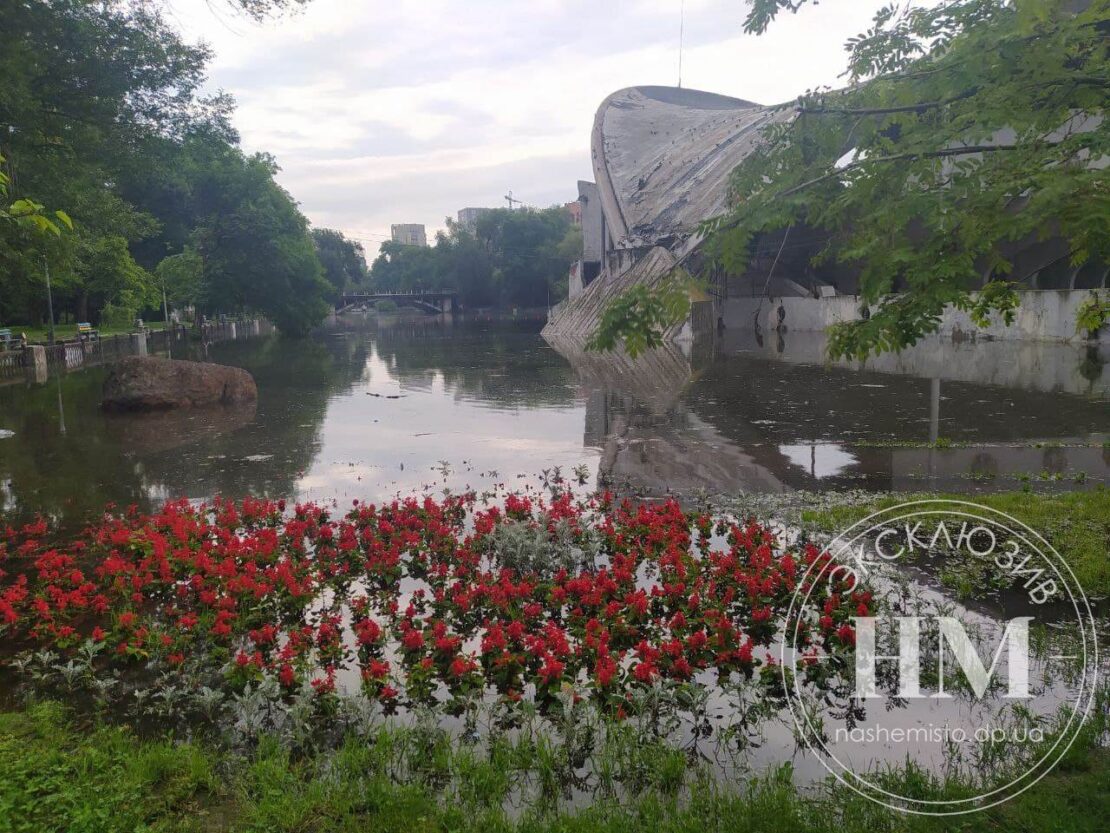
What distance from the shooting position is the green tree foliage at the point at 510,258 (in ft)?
346

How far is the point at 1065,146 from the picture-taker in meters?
4.42

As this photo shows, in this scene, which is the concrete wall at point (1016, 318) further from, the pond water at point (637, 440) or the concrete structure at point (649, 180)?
the concrete structure at point (649, 180)

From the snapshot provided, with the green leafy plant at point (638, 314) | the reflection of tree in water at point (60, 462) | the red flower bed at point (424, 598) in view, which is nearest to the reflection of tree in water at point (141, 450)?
the reflection of tree in water at point (60, 462)

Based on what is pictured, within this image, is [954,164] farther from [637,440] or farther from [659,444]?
[637,440]

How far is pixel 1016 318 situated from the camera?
98.9 ft

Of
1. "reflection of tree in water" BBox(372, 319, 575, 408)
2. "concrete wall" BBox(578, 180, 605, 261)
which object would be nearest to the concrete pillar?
"reflection of tree in water" BBox(372, 319, 575, 408)

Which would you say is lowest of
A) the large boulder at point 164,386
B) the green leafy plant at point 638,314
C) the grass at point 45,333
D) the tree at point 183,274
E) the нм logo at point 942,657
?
the нм logo at point 942,657

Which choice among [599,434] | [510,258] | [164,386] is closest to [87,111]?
[164,386]

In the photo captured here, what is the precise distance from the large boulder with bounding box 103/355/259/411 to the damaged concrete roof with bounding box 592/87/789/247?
1233 inches

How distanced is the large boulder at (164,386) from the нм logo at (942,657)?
17.3 m

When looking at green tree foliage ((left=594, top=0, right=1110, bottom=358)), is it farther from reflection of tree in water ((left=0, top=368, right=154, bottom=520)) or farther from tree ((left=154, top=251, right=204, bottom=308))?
tree ((left=154, top=251, right=204, bottom=308))

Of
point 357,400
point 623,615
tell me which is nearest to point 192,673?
point 623,615

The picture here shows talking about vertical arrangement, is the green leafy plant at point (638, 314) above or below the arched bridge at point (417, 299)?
below

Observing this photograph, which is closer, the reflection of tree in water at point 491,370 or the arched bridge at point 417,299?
the reflection of tree in water at point 491,370
